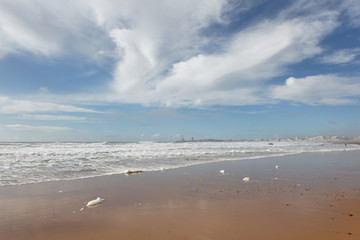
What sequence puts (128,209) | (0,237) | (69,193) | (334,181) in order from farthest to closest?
(334,181), (69,193), (128,209), (0,237)

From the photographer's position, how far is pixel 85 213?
5.82 metres

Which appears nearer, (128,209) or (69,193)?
(128,209)

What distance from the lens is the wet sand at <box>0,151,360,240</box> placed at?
15.0ft

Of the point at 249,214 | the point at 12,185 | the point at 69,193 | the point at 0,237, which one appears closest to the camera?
the point at 0,237

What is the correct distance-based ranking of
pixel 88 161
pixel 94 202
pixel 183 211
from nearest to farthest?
pixel 183 211 → pixel 94 202 → pixel 88 161

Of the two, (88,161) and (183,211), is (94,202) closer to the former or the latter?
(183,211)

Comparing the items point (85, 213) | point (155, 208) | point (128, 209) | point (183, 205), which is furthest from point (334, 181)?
point (85, 213)

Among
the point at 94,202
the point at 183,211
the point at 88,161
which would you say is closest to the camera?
the point at 183,211

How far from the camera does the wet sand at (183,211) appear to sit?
4.56m

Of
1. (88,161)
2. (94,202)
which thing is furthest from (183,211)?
(88,161)

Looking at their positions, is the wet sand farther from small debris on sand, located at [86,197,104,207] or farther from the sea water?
the sea water

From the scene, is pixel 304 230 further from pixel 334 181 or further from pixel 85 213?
pixel 334 181

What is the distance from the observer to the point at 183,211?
589 cm

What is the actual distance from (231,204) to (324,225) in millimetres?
2272
